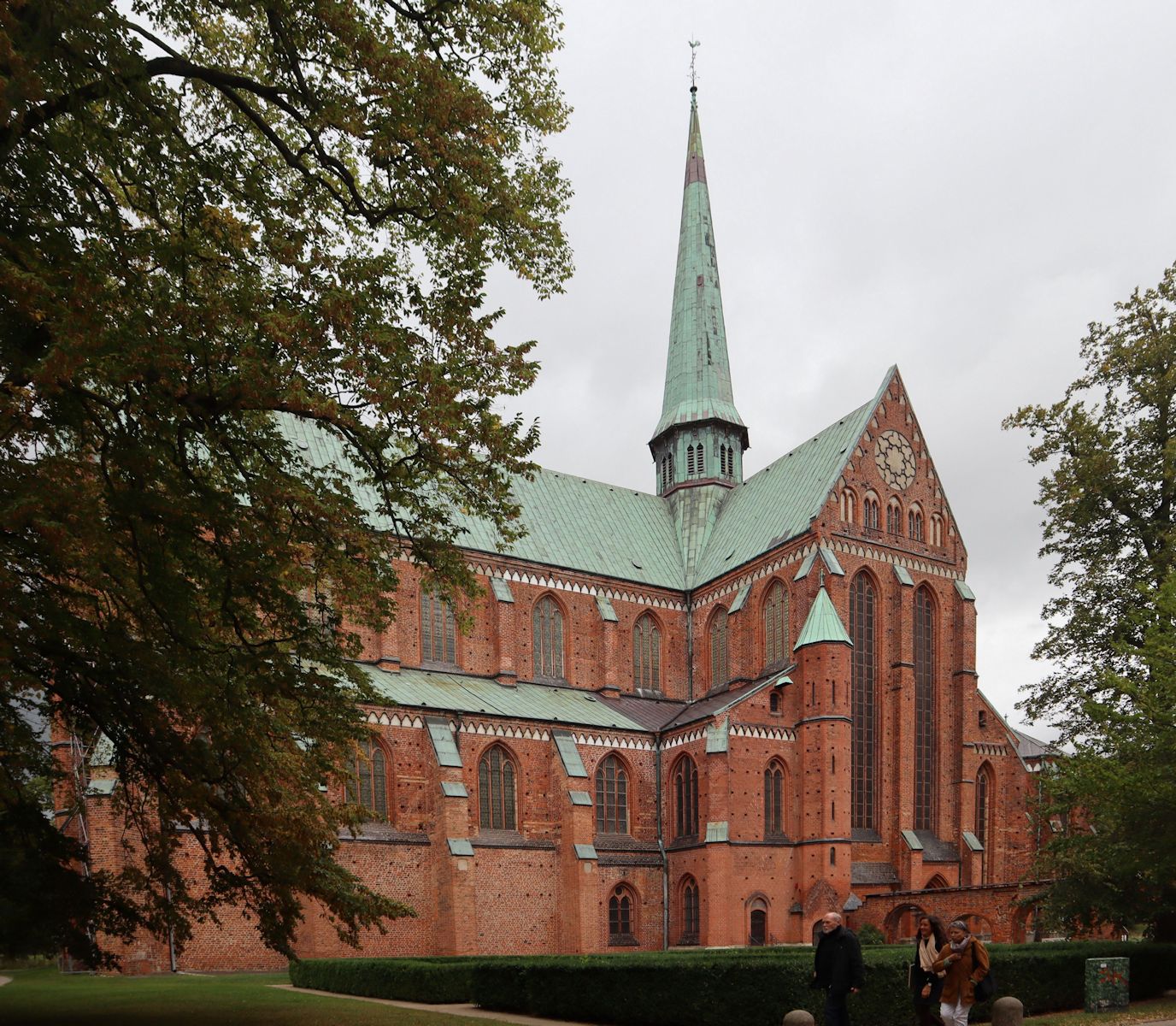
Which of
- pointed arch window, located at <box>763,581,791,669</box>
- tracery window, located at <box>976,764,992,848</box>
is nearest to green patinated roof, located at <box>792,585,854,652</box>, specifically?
pointed arch window, located at <box>763,581,791,669</box>

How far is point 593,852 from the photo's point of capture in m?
33.5

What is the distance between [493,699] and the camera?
3603 centimetres

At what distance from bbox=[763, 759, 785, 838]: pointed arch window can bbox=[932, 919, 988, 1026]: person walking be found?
23.8 metres

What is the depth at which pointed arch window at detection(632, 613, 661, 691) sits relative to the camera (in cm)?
4234

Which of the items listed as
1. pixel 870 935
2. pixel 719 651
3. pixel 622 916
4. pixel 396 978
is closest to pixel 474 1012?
pixel 396 978

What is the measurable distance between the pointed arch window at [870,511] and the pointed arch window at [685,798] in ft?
35.2

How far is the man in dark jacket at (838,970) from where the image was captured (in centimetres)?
1155

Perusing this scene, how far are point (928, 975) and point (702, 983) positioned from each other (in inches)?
Answer: 189

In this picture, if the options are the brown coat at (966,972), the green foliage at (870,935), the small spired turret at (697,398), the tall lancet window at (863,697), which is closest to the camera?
the brown coat at (966,972)

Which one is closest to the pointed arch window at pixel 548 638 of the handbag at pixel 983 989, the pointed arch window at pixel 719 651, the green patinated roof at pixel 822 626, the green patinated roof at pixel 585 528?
the green patinated roof at pixel 585 528

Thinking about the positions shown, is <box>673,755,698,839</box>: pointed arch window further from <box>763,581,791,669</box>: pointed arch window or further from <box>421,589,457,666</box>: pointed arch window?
<box>421,589,457,666</box>: pointed arch window

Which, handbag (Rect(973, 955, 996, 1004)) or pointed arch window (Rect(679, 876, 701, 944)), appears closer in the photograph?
handbag (Rect(973, 955, 996, 1004))

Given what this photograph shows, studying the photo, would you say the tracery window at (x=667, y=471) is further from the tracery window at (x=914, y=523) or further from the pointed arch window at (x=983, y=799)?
the pointed arch window at (x=983, y=799)

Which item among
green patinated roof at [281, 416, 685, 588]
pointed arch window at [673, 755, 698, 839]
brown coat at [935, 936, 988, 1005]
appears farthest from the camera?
green patinated roof at [281, 416, 685, 588]
